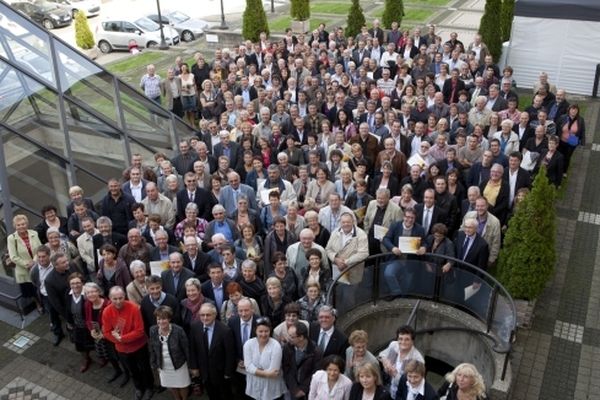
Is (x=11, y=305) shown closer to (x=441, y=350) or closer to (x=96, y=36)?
(x=441, y=350)

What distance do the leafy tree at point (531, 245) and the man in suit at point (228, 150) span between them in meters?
4.93

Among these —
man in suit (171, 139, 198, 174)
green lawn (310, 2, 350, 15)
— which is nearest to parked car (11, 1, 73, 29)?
green lawn (310, 2, 350, 15)

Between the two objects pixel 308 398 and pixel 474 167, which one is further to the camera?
pixel 474 167

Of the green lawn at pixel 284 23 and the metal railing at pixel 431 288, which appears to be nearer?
the metal railing at pixel 431 288

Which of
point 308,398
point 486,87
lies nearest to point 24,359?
point 308,398

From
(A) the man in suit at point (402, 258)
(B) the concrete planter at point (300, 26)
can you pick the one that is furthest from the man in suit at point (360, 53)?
(A) the man in suit at point (402, 258)

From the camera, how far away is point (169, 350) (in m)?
6.80

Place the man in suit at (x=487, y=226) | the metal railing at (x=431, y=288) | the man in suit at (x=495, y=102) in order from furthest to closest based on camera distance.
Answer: the man in suit at (x=495, y=102) < the man in suit at (x=487, y=226) < the metal railing at (x=431, y=288)

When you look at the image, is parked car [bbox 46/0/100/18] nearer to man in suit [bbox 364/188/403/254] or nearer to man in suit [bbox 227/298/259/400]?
man in suit [bbox 364/188/403/254]

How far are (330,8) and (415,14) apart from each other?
4595mm

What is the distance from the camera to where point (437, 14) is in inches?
1128

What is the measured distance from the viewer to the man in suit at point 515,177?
9.35 meters

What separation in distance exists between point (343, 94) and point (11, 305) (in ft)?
23.8

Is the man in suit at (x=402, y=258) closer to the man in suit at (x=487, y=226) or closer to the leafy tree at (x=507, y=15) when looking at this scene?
the man in suit at (x=487, y=226)
